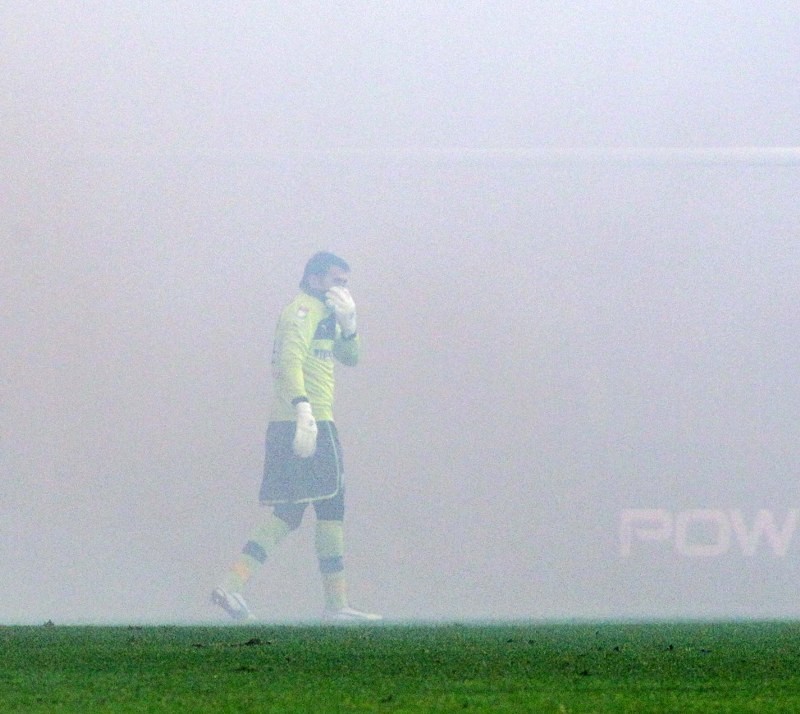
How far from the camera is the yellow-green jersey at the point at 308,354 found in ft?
20.1

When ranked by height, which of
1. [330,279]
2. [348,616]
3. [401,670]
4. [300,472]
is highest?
[330,279]

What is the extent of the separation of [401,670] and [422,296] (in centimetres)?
280

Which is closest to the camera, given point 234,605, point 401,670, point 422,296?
point 401,670

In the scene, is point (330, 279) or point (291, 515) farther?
point (330, 279)

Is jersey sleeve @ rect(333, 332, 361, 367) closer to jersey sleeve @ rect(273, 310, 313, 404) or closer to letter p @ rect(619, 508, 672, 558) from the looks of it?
jersey sleeve @ rect(273, 310, 313, 404)

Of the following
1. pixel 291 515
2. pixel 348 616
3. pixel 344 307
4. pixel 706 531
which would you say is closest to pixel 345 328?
pixel 344 307

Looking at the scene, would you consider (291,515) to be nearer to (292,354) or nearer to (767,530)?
(292,354)

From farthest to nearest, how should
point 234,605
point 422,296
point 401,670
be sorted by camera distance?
point 422,296, point 234,605, point 401,670

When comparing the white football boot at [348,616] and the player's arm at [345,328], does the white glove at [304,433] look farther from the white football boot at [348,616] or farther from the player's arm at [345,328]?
the white football boot at [348,616]

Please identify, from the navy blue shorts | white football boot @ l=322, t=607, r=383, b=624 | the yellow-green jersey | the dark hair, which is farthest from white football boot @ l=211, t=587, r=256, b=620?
the dark hair

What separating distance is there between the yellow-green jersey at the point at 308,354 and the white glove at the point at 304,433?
5 cm

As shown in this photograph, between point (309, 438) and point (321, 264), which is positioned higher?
point (321, 264)

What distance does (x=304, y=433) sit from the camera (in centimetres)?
607

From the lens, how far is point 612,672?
3406 mm
